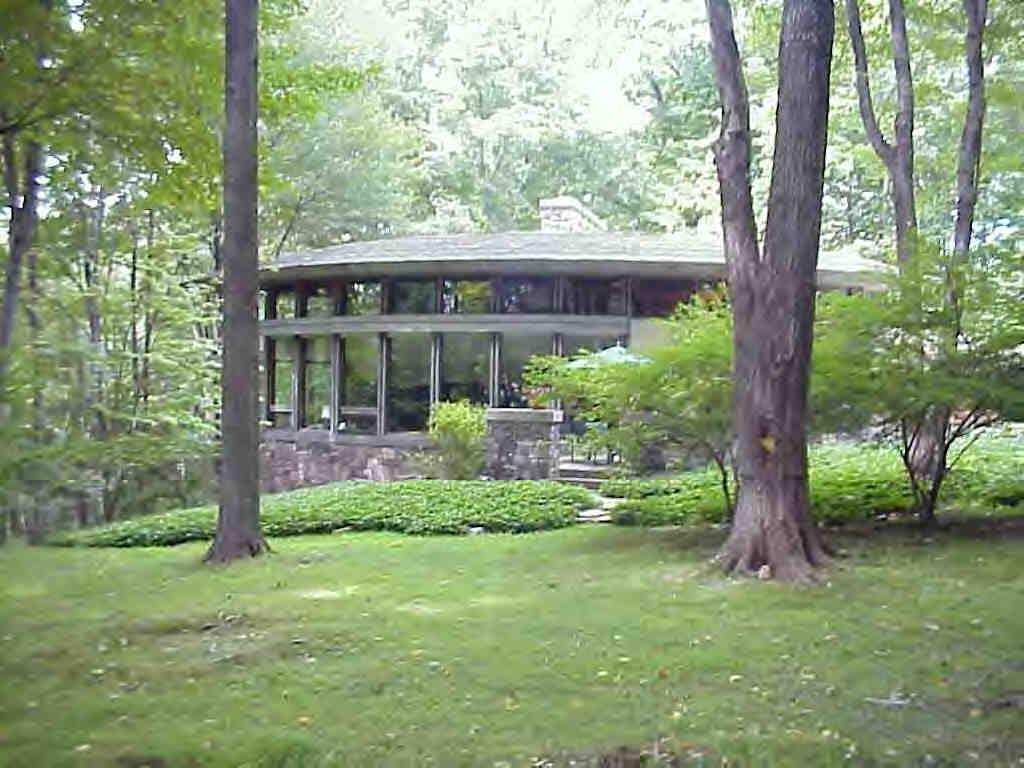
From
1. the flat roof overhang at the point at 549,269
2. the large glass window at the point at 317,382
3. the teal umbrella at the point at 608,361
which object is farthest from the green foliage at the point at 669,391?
the large glass window at the point at 317,382

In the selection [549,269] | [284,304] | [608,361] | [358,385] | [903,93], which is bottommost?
[358,385]

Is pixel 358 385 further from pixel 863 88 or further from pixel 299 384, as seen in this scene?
pixel 863 88

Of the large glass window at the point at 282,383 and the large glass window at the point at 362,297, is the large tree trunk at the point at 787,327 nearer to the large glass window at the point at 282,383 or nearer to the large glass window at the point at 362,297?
the large glass window at the point at 362,297

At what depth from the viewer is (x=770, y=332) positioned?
23.6 feet

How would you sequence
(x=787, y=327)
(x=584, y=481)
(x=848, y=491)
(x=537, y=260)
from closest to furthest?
(x=787, y=327) < (x=848, y=491) < (x=584, y=481) < (x=537, y=260)

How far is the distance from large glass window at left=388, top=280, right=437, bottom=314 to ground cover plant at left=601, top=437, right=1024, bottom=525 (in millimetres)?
6726

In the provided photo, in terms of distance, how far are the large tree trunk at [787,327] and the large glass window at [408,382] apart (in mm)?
11698

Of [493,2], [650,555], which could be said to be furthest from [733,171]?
[493,2]

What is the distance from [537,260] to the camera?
16.8 m

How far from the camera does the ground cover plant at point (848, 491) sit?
9.52 m

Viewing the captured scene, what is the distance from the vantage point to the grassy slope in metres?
3.89

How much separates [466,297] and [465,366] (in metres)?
1.22

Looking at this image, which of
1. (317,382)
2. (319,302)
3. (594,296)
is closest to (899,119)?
(594,296)

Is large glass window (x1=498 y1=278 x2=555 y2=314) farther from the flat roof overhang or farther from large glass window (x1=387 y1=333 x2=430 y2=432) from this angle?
large glass window (x1=387 y1=333 x2=430 y2=432)
